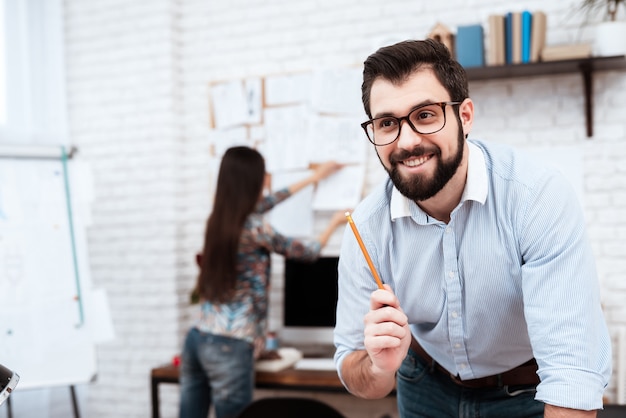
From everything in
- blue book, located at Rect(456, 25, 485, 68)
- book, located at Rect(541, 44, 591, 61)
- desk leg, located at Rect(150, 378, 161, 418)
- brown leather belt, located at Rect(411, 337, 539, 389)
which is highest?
blue book, located at Rect(456, 25, 485, 68)

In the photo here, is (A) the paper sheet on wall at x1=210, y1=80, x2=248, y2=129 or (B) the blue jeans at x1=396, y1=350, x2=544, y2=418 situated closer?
(B) the blue jeans at x1=396, y1=350, x2=544, y2=418

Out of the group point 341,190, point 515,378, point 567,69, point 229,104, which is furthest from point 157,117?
point 515,378

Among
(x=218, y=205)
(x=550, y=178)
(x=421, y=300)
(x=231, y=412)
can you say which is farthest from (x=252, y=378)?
(x=550, y=178)

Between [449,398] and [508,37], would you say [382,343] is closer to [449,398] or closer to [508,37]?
[449,398]

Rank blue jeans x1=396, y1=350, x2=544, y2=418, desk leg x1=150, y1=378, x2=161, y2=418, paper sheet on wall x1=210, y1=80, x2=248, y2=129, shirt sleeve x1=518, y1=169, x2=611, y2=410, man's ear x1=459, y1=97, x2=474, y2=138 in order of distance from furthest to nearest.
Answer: paper sheet on wall x1=210, y1=80, x2=248, y2=129 < desk leg x1=150, y1=378, x2=161, y2=418 < blue jeans x1=396, y1=350, x2=544, y2=418 < man's ear x1=459, y1=97, x2=474, y2=138 < shirt sleeve x1=518, y1=169, x2=611, y2=410

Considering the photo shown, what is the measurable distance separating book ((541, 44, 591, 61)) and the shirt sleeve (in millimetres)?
1537

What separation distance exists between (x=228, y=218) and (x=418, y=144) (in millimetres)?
1465

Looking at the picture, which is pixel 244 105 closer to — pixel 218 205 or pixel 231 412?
pixel 218 205

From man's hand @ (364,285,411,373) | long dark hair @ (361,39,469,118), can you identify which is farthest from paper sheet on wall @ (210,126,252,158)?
man's hand @ (364,285,411,373)

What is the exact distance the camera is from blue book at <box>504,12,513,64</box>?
2.77m

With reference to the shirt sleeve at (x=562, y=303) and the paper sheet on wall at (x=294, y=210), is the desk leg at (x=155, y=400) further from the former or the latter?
the shirt sleeve at (x=562, y=303)

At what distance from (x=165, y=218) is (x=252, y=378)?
3.87ft

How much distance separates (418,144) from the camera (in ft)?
4.30

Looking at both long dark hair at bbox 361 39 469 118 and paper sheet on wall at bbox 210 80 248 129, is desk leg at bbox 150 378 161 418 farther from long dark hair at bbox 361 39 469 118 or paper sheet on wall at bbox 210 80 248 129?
long dark hair at bbox 361 39 469 118
